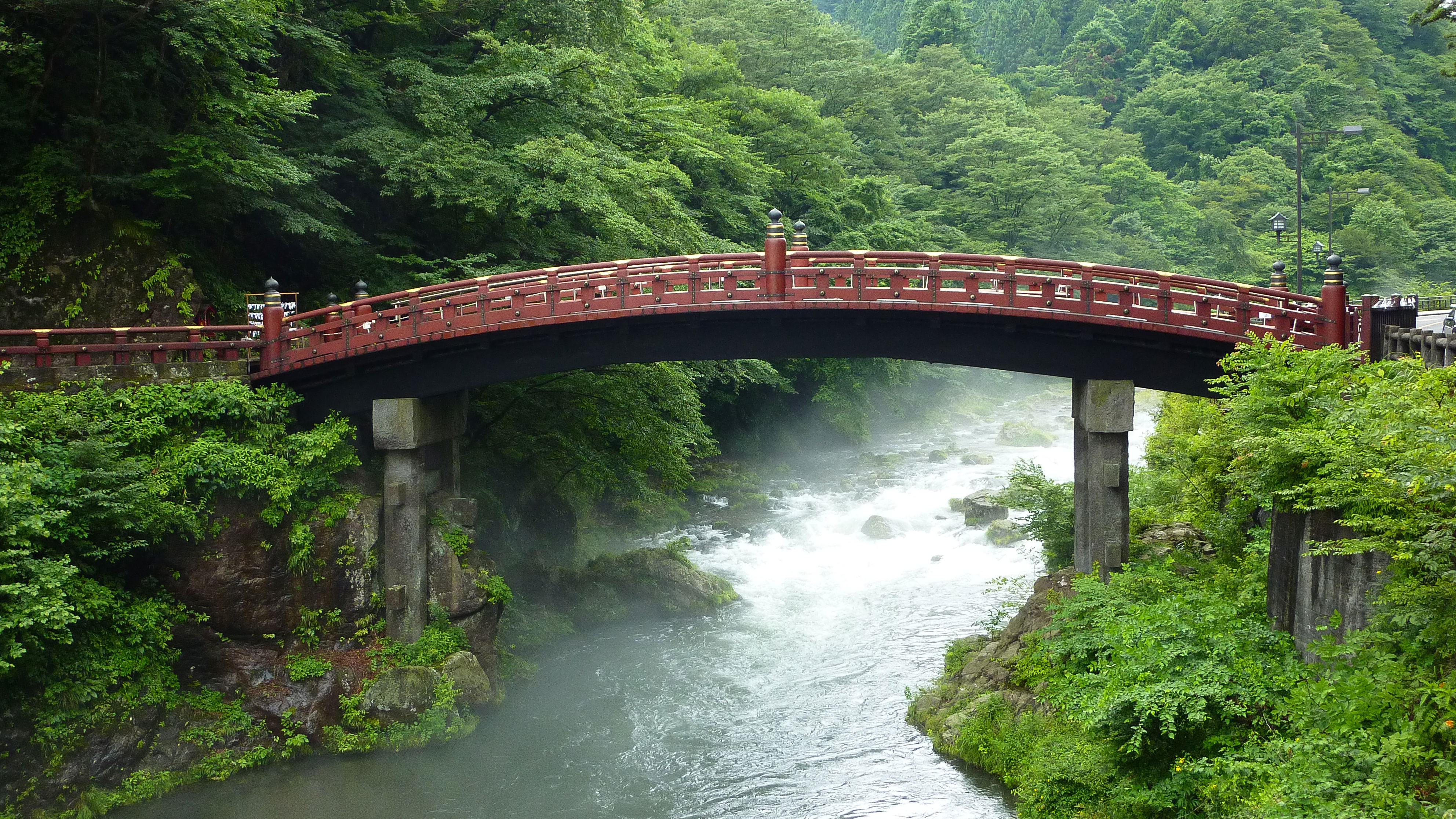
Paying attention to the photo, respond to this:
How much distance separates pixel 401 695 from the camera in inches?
807

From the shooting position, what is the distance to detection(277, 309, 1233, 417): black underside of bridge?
20.1m

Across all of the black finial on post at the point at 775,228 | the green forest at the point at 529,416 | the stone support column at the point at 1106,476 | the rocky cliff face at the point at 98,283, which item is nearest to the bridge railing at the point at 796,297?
the black finial on post at the point at 775,228

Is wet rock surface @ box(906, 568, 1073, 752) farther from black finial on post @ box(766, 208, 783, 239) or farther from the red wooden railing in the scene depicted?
black finial on post @ box(766, 208, 783, 239)

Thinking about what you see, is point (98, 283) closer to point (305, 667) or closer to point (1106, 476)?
point (305, 667)

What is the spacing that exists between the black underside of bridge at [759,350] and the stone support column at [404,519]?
1.64 feet

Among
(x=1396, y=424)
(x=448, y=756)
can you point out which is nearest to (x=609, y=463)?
(x=448, y=756)

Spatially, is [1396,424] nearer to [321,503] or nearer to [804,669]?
[804,669]

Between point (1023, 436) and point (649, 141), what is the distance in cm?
2352

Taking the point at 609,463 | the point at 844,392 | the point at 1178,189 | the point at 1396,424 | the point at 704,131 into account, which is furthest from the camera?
the point at 1178,189

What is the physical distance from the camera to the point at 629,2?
31.3m

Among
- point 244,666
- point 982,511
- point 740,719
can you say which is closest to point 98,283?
point 244,666

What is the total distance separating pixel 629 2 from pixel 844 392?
2121 centimetres

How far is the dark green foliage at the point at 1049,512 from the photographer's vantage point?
22.9 metres

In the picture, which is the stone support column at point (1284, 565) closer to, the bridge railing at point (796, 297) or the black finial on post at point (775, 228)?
the bridge railing at point (796, 297)
